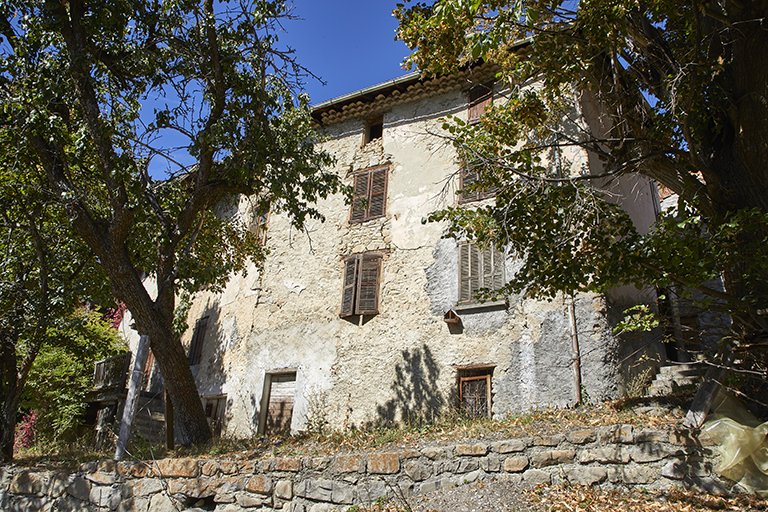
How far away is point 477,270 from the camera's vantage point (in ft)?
31.7

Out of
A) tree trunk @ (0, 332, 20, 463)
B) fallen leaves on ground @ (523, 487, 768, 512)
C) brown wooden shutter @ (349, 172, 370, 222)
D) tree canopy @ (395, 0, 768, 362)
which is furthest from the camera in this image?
brown wooden shutter @ (349, 172, 370, 222)

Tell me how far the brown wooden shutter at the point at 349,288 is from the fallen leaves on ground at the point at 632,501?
6055 millimetres

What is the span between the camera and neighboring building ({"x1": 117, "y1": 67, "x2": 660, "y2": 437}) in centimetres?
856

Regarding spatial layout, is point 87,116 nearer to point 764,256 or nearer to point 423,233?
point 423,233

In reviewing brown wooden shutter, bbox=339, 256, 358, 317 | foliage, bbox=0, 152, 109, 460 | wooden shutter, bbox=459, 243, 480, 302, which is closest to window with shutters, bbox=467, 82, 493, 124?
wooden shutter, bbox=459, 243, 480, 302

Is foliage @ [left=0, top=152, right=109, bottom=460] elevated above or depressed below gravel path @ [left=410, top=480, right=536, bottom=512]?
above

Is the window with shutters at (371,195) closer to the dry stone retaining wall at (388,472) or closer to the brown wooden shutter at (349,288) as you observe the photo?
the brown wooden shutter at (349,288)

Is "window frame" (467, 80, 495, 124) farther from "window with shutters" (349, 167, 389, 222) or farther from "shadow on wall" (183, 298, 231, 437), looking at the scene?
"shadow on wall" (183, 298, 231, 437)

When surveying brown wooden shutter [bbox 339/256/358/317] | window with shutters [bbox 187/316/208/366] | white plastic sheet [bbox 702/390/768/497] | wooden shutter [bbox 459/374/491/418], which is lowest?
white plastic sheet [bbox 702/390/768/497]

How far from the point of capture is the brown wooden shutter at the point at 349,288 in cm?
1068

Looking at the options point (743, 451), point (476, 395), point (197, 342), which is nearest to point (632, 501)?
point (743, 451)

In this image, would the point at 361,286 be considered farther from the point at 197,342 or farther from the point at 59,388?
the point at 59,388

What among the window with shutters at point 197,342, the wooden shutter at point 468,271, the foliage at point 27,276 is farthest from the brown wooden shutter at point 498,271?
the window with shutters at point 197,342

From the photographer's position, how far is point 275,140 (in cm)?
782
